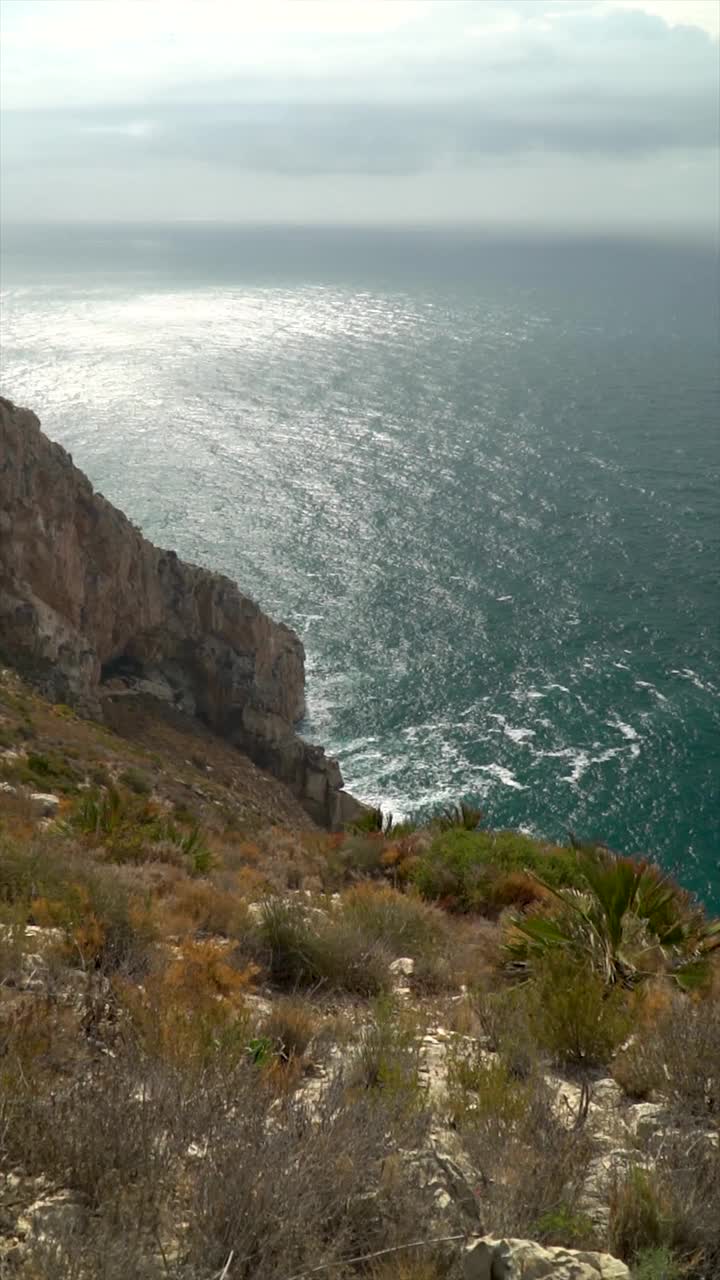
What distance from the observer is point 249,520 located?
67.0 metres

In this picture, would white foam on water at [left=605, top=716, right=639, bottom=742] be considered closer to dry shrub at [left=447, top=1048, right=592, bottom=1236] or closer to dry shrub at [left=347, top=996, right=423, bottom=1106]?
dry shrub at [left=347, top=996, right=423, bottom=1106]

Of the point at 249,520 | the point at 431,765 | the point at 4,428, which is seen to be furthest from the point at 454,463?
the point at 4,428

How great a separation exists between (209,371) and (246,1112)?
359ft

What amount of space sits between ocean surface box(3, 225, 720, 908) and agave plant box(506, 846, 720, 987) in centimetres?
54

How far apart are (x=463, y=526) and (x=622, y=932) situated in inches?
2350

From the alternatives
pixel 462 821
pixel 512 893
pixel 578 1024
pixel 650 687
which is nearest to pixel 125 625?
pixel 462 821

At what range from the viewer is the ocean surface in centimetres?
4353

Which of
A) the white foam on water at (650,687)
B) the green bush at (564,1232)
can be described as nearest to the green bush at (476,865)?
the green bush at (564,1232)

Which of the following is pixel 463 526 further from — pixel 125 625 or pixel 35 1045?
pixel 35 1045

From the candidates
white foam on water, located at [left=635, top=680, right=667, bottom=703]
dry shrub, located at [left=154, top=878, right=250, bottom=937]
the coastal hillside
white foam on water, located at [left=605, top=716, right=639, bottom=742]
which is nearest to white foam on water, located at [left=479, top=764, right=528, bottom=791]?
white foam on water, located at [left=605, top=716, right=639, bottom=742]

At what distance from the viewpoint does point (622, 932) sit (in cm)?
859

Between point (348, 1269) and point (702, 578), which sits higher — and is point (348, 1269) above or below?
above

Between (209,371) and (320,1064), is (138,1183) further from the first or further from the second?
(209,371)

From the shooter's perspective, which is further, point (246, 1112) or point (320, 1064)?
point (320, 1064)
